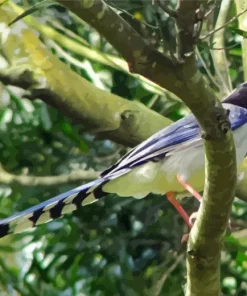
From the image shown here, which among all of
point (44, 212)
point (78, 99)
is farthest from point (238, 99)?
point (44, 212)

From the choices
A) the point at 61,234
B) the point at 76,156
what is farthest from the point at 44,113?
the point at 61,234

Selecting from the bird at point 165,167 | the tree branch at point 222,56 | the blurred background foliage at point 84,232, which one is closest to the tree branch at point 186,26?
the bird at point 165,167

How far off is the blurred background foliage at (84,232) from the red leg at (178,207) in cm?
6

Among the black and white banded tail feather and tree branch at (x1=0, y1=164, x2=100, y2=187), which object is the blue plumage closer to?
the black and white banded tail feather

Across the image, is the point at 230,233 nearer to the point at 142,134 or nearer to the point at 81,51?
the point at 142,134

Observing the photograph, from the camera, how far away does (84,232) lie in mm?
1139

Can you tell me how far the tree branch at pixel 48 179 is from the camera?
1152 mm

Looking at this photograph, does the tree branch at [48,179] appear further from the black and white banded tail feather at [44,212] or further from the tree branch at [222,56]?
the tree branch at [222,56]


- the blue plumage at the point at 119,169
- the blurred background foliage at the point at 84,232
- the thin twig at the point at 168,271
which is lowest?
the thin twig at the point at 168,271

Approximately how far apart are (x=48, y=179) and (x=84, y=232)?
106mm

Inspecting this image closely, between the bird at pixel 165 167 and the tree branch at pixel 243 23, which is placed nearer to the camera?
the bird at pixel 165 167

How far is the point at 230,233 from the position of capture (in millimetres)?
1111

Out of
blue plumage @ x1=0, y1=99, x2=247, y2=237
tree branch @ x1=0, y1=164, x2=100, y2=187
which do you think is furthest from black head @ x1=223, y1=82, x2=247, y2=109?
tree branch @ x1=0, y1=164, x2=100, y2=187

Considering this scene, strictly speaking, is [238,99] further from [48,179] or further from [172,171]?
[48,179]
